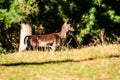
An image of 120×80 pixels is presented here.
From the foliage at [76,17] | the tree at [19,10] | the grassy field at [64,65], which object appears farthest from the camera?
the foliage at [76,17]

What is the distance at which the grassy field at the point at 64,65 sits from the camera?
13.9 m

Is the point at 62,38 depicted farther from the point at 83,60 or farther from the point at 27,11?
the point at 83,60

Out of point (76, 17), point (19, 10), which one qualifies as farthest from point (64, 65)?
point (76, 17)

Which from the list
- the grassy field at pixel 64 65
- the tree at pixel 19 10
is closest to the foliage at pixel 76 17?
the tree at pixel 19 10

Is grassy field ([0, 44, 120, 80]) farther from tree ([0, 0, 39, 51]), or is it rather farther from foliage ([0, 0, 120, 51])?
foliage ([0, 0, 120, 51])

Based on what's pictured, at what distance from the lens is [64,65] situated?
50.9 ft

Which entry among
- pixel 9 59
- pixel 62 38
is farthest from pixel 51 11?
pixel 9 59

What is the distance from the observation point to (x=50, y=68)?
15.0m

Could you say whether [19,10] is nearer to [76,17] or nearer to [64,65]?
[76,17]

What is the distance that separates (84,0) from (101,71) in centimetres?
1196

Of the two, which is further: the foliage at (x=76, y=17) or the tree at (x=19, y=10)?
the foliage at (x=76, y=17)

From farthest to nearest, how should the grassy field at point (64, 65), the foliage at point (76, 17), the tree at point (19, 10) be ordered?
the foliage at point (76, 17) < the tree at point (19, 10) < the grassy field at point (64, 65)

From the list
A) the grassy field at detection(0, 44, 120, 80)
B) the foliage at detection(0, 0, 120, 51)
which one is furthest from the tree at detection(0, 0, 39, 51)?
the grassy field at detection(0, 44, 120, 80)

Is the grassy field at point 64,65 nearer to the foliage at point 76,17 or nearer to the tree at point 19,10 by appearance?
the tree at point 19,10
